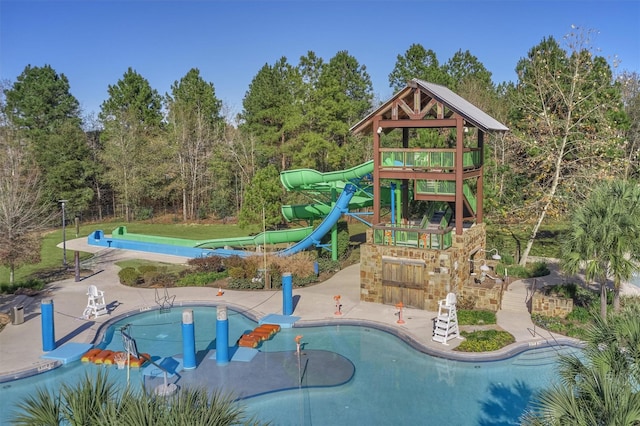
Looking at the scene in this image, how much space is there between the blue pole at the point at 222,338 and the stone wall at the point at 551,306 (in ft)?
37.9

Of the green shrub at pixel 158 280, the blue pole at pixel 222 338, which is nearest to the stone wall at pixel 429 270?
the blue pole at pixel 222 338

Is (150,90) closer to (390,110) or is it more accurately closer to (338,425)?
(390,110)

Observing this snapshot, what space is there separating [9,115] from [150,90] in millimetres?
14457

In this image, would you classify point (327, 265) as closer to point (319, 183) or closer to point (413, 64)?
point (319, 183)

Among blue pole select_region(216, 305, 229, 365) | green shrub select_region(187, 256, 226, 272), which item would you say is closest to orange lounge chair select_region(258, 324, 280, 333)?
blue pole select_region(216, 305, 229, 365)

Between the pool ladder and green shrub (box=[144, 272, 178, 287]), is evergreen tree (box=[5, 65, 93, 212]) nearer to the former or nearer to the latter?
green shrub (box=[144, 272, 178, 287])

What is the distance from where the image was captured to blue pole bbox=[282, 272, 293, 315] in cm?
2136

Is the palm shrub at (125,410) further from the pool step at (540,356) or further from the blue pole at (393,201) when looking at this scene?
the blue pole at (393,201)

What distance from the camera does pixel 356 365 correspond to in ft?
56.9

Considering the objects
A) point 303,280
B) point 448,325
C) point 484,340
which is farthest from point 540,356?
point 303,280

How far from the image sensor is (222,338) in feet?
57.2

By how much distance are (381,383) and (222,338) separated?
520 cm

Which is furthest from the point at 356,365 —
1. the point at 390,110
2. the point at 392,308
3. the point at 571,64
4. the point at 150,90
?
the point at 150,90

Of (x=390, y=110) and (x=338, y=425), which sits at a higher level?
(x=390, y=110)
